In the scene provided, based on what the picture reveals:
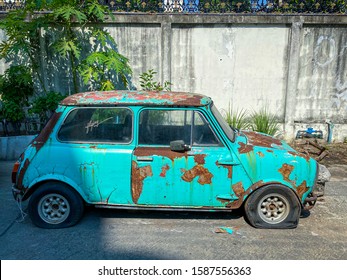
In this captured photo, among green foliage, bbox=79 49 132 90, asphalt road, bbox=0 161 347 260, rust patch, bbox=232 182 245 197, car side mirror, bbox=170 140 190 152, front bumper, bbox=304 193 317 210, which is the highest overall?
green foliage, bbox=79 49 132 90

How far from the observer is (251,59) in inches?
308

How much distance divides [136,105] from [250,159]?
1.58 m

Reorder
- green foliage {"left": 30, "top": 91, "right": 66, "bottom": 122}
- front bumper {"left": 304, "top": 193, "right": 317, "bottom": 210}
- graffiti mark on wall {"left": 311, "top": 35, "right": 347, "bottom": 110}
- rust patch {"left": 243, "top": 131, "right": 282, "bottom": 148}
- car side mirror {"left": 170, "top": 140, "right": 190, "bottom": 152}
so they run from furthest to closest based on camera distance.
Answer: graffiti mark on wall {"left": 311, "top": 35, "right": 347, "bottom": 110} → green foliage {"left": 30, "top": 91, "right": 66, "bottom": 122} → rust patch {"left": 243, "top": 131, "right": 282, "bottom": 148} → front bumper {"left": 304, "top": 193, "right": 317, "bottom": 210} → car side mirror {"left": 170, "top": 140, "right": 190, "bottom": 152}

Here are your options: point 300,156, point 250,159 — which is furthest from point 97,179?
point 300,156

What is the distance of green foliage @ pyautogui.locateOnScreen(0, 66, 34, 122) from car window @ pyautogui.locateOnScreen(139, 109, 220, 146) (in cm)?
463

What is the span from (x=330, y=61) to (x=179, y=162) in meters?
6.03

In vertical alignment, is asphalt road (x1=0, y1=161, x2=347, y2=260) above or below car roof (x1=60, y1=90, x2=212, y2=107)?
below

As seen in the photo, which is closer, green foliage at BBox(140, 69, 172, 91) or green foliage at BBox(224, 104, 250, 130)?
green foliage at BBox(140, 69, 172, 91)

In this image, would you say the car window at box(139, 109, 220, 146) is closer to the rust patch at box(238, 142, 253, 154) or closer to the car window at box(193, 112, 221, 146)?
the car window at box(193, 112, 221, 146)

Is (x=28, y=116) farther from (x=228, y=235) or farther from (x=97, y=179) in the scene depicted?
(x=228, y=235)

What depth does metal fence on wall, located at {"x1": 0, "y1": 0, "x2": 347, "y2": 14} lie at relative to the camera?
762 centimetres

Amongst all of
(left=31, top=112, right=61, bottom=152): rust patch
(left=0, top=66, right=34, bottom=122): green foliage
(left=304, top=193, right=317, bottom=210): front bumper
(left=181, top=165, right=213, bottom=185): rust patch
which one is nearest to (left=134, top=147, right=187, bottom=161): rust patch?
(left=181, top=165, right=213, bottom=185): rust patch

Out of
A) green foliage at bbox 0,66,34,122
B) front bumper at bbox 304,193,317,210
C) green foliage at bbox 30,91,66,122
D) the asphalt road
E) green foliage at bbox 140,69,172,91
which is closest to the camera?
the asphalt road

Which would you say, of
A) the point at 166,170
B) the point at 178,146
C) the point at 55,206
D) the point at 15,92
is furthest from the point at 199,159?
the point at 15,92
